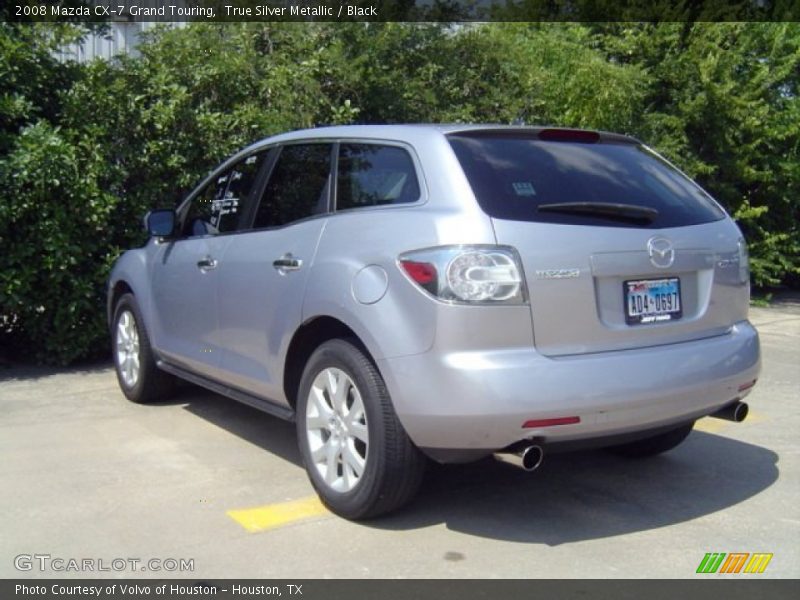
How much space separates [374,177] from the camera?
4.65 m

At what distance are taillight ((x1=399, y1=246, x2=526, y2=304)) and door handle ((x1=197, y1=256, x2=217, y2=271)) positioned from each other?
197cm

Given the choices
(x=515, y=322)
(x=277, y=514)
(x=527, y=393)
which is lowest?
(x=277, y=514)

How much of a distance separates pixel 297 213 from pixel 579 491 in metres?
2.01

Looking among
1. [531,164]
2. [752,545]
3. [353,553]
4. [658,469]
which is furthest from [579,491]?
[531,164]

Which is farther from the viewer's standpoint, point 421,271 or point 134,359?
point 134,359

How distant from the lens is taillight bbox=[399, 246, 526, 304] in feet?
12.8

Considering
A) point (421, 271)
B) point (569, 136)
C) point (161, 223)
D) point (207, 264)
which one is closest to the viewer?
point (421, 271)

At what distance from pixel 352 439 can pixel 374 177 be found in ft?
4.09

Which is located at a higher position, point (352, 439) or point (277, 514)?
point (352, 439)

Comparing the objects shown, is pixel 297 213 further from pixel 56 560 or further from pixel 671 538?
pixel 671 538

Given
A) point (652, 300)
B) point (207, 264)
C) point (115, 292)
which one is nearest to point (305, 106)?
point (115, 292)

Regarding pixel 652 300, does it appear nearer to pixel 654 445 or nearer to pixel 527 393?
pixel 527 393

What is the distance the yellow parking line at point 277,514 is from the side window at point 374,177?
1.45 m

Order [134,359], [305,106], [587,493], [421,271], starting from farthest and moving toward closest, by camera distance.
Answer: [305,106] < [134,359] < [587,493] < [421,271]
